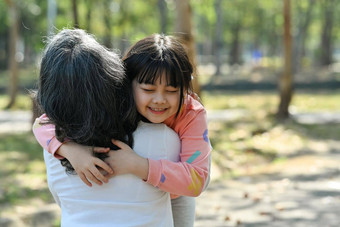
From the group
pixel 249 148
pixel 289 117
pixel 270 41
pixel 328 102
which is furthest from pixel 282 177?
pixel 270 41

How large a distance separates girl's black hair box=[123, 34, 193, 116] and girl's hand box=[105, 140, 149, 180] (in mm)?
259

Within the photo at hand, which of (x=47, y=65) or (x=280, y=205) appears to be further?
(x=280, y=205)

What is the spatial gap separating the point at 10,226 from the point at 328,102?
44.5 feet

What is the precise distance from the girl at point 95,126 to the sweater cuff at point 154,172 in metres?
0.02

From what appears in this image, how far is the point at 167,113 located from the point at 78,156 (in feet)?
1.16

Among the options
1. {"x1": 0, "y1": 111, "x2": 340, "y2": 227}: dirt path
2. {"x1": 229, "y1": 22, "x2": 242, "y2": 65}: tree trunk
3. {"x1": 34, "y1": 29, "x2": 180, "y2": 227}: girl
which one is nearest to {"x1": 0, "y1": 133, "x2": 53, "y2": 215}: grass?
{"x1": 0, "y1": 111, "x2": 340, "y2": 227}: dirt path

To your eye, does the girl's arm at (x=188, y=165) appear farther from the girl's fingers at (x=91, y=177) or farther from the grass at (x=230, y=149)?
the grass at (x=230, y=149)

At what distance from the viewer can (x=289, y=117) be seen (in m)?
12.5

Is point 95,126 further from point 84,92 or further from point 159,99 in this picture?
point 159,99

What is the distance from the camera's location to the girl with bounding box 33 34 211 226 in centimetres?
179

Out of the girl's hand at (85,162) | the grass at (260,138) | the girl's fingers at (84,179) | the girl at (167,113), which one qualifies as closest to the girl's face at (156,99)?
the girl at (167,113)

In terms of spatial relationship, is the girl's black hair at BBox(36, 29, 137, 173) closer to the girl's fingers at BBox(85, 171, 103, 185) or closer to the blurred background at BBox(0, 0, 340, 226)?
the girl's fingers at BBox(85, 171, 103, 185)

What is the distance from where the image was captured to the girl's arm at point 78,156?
1753 mm

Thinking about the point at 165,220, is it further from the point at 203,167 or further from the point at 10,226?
the point at 10,226
